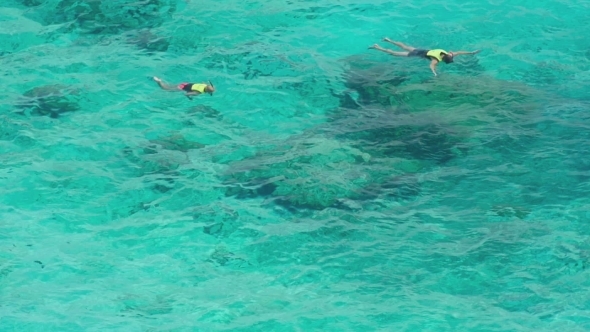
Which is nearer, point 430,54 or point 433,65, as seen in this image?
point 433,65

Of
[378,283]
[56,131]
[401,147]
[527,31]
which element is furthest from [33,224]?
[527,31]

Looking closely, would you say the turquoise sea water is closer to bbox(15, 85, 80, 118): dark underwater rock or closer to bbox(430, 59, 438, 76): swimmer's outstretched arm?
bbox(15, 85, 80, 118): dark underwater rock

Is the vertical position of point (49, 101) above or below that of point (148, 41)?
below

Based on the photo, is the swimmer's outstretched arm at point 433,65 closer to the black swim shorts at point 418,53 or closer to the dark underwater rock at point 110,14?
the black swim shorts at point 418,53

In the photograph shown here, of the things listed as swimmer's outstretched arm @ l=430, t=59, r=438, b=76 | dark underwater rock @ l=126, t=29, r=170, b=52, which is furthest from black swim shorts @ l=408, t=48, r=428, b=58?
dark underwater rock @ l=126, t=29, r=170, b=52

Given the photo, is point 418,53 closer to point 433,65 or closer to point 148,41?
point 433,65

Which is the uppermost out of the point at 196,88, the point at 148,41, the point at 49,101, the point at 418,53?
the point at 418,53

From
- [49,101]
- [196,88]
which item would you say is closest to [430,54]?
[196,88]

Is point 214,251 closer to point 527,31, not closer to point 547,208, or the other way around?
point 547,208
